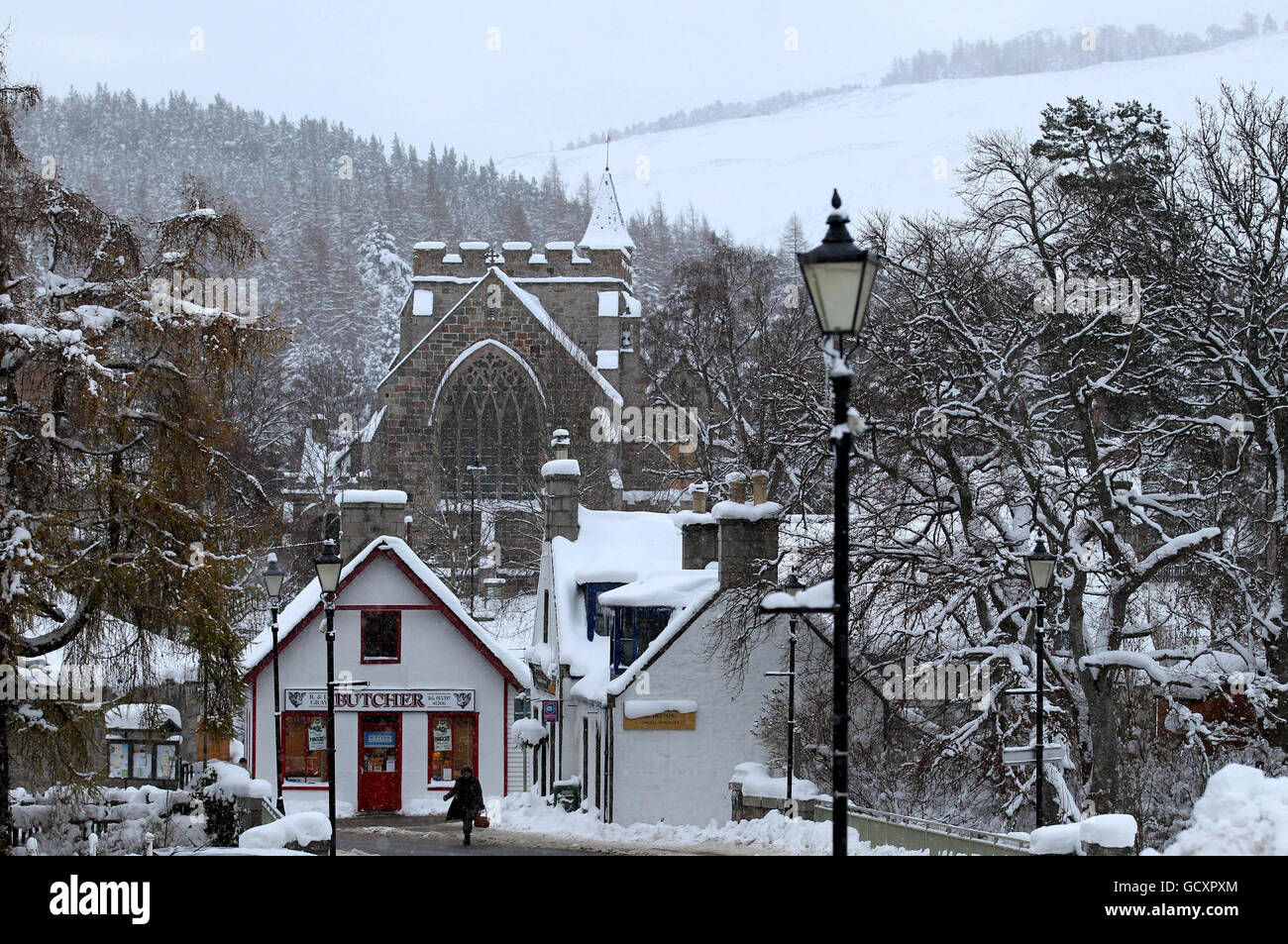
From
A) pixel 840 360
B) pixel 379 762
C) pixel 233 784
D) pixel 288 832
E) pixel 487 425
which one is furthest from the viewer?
pixel 487 425

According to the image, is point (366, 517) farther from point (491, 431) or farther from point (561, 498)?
point (491, 431)

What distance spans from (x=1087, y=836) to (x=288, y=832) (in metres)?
8.21

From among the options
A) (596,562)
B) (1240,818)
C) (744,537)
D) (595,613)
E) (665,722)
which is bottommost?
(665,722)

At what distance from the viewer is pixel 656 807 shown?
1121 inches

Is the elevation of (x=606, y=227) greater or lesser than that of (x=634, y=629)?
greater

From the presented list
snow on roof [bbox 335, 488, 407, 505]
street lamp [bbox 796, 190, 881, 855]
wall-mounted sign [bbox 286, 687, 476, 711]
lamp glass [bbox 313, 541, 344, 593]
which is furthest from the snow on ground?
street lamp [bbox 796, 190, 881, 855]

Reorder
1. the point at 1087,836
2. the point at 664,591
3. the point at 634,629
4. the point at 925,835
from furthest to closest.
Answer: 1. the point at 634,629
2. the point at 664,591
3. the point at 925,835
4. the point at 1087,836

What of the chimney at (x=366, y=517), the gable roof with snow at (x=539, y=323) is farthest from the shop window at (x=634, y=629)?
the gable roof with snow at (x=539, y=323)

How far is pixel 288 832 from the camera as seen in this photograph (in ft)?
57.0

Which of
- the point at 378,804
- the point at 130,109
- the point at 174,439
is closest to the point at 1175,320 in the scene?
the point at 174,439

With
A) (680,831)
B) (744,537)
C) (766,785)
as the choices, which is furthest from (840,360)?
(744,537)

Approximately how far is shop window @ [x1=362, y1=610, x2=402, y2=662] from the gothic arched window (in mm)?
29838

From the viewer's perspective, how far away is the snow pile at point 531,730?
116 ft

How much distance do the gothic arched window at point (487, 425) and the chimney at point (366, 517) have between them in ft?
94.5
